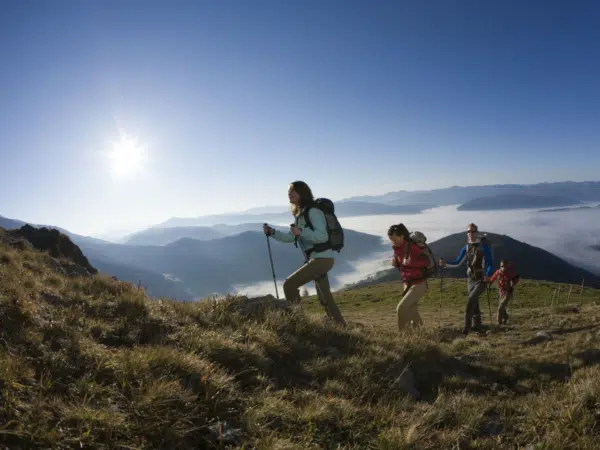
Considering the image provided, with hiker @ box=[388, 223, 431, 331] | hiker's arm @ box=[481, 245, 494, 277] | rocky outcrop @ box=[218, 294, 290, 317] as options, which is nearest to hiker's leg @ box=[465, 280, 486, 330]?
hiker's arm @ box=[481, 245, 494, 277]

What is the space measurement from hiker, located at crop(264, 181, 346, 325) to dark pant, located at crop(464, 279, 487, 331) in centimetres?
702

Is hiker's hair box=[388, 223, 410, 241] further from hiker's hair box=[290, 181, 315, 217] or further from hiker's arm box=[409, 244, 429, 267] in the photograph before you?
hiker's hair box=[290, 181, 315, 217]

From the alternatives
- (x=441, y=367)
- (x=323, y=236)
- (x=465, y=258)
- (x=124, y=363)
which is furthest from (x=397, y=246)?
(x=124, y=363)

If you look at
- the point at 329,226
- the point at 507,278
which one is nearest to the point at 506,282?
the point at 507,278

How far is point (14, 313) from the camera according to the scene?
13.6 feet

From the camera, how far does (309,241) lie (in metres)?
7.00

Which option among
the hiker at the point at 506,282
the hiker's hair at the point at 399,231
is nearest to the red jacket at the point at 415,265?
the hiker's hair at the point at 399,231

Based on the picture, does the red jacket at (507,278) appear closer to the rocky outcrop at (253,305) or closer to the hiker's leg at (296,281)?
the hiker's leg at (296,281)

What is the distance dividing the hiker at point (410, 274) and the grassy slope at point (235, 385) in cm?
211

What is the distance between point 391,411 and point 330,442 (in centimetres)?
95

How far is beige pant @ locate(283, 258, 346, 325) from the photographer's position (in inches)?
268

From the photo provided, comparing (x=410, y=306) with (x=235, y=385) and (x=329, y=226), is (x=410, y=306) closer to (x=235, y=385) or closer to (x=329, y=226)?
(x=329, y=226)

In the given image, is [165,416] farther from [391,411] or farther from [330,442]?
[391,411]

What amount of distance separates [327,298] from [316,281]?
0.51m
